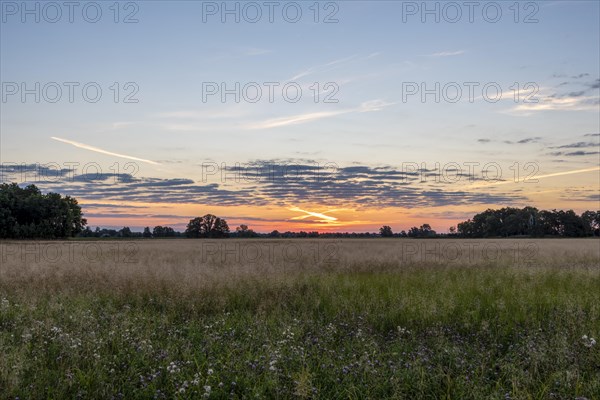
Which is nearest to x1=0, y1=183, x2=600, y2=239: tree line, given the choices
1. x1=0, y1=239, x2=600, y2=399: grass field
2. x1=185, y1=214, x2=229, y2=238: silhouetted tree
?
x1=185, y1=214, x2=229, y2=238: silhouetted tree

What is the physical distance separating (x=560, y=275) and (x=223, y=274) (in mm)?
10397

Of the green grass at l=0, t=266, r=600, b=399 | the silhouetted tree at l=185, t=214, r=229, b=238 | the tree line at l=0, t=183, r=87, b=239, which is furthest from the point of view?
the silhouetted tree at l=185, t=214, r=229, b=238

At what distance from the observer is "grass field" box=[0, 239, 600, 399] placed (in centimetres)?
532

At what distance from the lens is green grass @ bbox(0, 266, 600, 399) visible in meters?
5.29

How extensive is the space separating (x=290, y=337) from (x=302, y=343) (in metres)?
0.27

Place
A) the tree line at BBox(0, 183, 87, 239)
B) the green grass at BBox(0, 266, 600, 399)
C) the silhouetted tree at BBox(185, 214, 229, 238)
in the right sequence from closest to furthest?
the green grass at BBox(0, 266, 600, 399) < the tree line at BBox(0, 183, 87, 239) < the silhouetted tree at BBox(185, 214, 229, 238)

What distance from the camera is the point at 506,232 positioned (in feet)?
322

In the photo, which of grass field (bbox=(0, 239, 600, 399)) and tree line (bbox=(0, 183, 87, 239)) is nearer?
grass field (bbox=(0, 239, 600, 399))

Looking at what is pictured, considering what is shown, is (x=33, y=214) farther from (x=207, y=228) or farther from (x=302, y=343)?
(x=302, y=343)

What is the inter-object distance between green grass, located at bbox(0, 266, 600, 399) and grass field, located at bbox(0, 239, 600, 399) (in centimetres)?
3

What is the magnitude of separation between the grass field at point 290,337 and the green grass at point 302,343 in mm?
30

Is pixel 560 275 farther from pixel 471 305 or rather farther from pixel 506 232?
pixel 506 232

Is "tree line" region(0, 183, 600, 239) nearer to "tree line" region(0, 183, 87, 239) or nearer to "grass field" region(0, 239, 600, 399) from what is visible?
"tree line" region(0, 183, 87, 239)

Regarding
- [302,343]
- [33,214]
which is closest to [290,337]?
[302,343]
